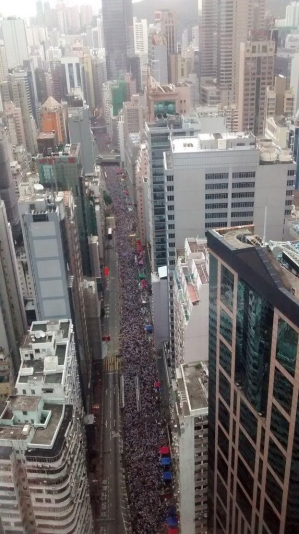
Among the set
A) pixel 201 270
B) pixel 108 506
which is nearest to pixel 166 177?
pixel 201 270

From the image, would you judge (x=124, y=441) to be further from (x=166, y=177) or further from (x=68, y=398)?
(x=166, y=177)

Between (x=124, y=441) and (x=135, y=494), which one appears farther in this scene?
(x=124, y=441)

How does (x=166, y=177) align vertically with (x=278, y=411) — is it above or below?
above

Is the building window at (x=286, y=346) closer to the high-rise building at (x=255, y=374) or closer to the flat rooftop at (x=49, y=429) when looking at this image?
the high-rise building at (x=255, y=374)

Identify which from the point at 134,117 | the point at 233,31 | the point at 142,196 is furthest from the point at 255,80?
the point at 142,196

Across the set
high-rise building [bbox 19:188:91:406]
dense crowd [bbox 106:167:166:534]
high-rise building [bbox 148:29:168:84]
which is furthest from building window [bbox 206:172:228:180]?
high-rise building [bbox 148:29:168:84]
